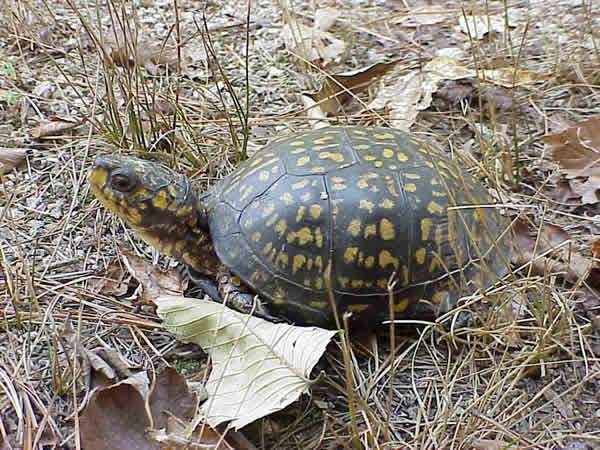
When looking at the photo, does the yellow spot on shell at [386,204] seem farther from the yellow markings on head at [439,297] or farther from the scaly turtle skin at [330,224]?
the yellow markings on head at [439,297]

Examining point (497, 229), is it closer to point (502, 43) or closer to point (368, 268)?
point (368, 268)

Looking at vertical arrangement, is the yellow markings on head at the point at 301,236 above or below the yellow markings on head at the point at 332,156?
below


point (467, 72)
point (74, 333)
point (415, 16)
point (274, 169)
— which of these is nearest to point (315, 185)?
point (274, 169)

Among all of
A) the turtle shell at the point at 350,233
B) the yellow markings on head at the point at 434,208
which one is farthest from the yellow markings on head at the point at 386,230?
the yellow markings on head at the point at 434,208

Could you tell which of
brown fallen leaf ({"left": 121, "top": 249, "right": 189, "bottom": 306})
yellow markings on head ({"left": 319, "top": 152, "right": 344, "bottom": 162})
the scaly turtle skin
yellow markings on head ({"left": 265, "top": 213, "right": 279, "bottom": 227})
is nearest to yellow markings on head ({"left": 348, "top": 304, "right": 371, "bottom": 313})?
the scaly turtle skin

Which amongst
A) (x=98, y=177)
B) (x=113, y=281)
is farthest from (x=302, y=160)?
(x=113, y=281)
